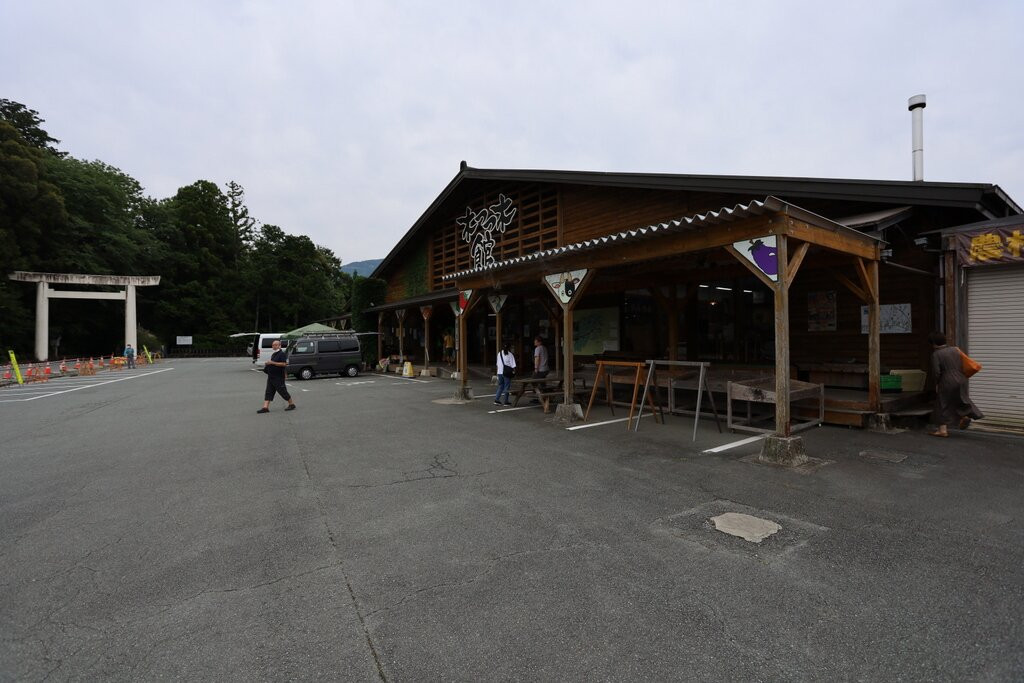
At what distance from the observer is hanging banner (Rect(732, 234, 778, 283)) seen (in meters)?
5.82

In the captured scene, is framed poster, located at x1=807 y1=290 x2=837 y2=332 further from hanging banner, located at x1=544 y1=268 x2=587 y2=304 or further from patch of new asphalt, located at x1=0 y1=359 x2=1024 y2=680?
hanging banner, located at x1=544 y1=268 x2=587 y2=304

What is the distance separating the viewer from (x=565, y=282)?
9.15 m

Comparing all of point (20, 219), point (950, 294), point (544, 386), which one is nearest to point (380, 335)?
point (544, 386)

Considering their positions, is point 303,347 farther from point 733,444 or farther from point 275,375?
point 733,444

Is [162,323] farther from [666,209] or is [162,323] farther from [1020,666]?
[1020,666]

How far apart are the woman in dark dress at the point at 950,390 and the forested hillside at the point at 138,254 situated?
43.3 meters

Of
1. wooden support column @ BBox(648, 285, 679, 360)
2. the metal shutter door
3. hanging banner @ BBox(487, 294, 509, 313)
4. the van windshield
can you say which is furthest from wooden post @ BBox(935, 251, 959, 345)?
the van windshield

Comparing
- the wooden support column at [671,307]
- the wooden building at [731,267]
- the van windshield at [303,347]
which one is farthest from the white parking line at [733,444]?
the van windshield at [303,347]

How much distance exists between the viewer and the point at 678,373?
9391 millimetres

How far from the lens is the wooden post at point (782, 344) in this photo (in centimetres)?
573

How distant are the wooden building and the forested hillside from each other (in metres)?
33.0

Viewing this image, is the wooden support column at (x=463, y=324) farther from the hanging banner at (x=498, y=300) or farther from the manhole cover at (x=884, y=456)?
the manhole cover at (x=884, y=456)

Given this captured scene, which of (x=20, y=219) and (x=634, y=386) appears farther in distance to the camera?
(x=20, y=219)

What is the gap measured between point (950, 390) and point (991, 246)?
2.24 m
